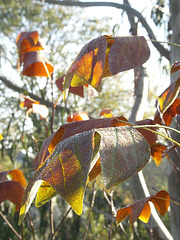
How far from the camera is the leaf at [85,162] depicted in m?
0.20

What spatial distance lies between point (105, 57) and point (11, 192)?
30cm

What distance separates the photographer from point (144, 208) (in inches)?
17.3

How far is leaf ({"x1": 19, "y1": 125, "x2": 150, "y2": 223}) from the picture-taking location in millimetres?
201

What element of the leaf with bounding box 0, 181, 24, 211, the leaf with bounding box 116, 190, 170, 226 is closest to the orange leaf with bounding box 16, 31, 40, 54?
the leaf with bounding box 0, 181, 24, 211

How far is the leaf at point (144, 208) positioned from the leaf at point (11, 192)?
0.18 metres

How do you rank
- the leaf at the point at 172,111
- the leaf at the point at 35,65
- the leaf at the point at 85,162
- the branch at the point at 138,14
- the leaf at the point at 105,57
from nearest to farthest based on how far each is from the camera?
1. the leaf at the point at 85,162
2. the leaf at the point at 105,57
3. the leaf at the point at 172,111
4. the leaf at the point at 35,65
5. the branch at the point at 138,14

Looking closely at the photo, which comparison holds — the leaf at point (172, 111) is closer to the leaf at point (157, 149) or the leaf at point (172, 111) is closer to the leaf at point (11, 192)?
the leaf at point (157, 149)

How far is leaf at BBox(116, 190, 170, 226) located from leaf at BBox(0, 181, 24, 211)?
177mm

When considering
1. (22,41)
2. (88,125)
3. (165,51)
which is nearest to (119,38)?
(88,125)

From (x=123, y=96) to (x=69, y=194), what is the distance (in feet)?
21.0

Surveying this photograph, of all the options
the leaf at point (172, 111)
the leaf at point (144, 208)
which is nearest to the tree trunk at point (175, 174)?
the leaf at point (172, 111)

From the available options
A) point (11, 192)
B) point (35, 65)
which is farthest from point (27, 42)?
point (11, 192)

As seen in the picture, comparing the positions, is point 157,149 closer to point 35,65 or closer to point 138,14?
point 35,65

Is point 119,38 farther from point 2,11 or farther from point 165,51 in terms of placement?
point 2,11
